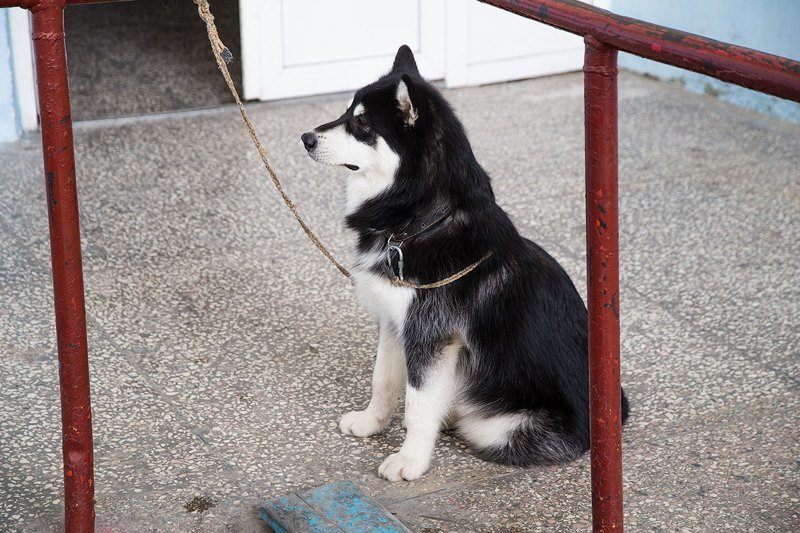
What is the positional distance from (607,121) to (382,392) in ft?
4.18

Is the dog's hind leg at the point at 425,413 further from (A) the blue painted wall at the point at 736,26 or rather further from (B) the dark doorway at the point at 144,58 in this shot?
(A) the blue painted wall at the point at 736,26

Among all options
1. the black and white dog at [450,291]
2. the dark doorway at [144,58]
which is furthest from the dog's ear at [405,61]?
the dark doorway at [144,58]

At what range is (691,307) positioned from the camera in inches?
143

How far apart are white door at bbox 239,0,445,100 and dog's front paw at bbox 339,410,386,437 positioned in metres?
3.10

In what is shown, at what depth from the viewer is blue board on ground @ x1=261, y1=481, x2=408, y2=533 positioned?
7.75 ft

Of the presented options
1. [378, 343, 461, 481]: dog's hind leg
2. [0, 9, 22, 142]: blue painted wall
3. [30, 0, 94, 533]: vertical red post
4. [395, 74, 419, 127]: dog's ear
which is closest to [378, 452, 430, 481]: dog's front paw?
[378, 343, 461, 481]: dog's hind leg

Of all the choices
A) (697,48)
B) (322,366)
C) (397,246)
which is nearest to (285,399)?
(322,366)

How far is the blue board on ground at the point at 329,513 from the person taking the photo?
236 centimetres

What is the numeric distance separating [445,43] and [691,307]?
2.74 meters

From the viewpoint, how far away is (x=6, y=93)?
489 centimetres

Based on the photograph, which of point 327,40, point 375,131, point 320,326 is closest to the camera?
point 375,131

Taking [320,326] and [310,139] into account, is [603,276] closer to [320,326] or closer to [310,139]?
[310,139]

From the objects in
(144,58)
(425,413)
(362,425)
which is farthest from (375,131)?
(144,58)

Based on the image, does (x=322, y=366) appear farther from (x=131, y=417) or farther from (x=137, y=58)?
(x=137, y=58)
